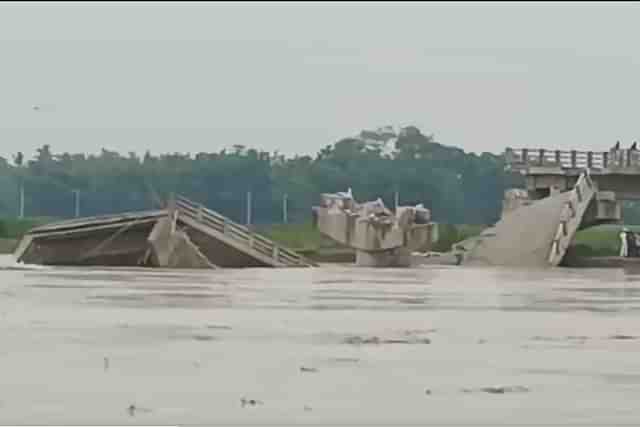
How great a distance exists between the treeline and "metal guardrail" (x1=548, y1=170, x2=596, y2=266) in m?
67.7

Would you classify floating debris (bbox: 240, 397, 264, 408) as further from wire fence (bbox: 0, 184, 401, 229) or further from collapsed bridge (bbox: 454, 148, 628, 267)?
wire fence (bbox: 0, 184, 401, 229)

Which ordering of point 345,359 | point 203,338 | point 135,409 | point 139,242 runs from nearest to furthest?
point 135,409 → point 345,359 → point 203,338 → point 139,242

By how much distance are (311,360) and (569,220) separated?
51488 millimetres

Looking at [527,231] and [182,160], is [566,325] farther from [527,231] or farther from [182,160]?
[182,160]

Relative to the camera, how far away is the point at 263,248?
2233 inches

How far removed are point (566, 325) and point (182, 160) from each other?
122275mm

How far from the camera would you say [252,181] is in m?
144

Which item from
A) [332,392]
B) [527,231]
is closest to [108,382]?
[332,392]

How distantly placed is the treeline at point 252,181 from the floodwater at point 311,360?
107 metres

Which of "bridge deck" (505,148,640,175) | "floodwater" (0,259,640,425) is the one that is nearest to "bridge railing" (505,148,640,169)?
"bridge deck" (505,148,640,175)

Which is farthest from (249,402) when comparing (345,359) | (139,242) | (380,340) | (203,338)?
(139,242)

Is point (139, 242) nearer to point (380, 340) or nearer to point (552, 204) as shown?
point (552, 204)

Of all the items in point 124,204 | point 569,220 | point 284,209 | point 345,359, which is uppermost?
point 345,359

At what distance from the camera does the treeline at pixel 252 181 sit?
138 m
